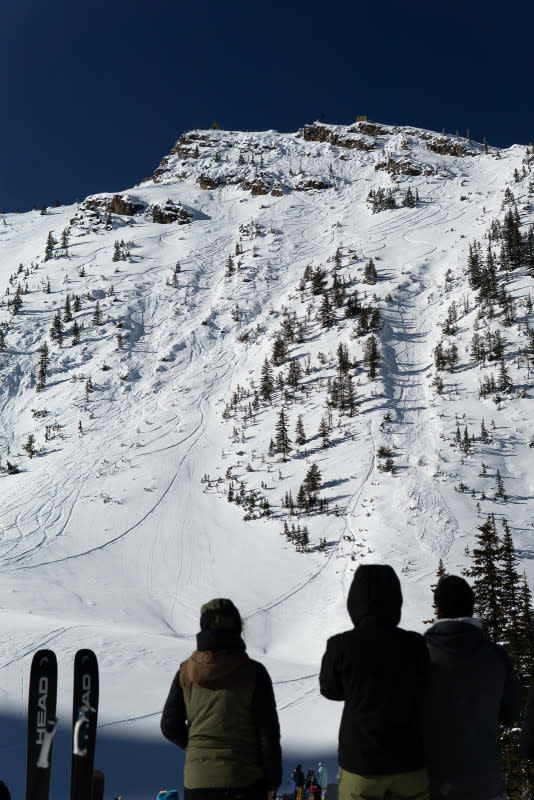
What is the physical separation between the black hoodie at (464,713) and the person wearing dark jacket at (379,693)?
0.21 m

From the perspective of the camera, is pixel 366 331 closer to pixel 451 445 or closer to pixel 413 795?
pixel 451 445

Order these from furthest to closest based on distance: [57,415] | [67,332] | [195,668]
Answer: [67,332], [57,415], [195,668]

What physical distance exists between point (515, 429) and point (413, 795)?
3225cm

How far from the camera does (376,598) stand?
300 centimetres

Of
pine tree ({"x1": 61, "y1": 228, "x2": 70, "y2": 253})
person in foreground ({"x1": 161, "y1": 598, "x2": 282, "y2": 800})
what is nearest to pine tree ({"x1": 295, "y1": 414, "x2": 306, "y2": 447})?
person in foreground ({"x1": 161, "y1": 598, "x2": 282, "y2": 800})

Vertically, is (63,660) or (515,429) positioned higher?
(515,429)

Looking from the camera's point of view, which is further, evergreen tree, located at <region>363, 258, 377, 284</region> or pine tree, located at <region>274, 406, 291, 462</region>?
evergreen tree, located at <region>363, 258, 377, 284</region>

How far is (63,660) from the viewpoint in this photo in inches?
663

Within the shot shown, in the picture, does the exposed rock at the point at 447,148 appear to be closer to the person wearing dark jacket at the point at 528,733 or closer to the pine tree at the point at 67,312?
the pine tree at the point at 67,312

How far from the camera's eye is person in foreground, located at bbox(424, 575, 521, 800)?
310 cm

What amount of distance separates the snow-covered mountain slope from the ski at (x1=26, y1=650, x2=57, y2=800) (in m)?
9.67

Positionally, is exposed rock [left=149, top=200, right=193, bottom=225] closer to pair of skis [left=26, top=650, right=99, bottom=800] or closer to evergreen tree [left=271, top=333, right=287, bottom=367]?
evergreen tree [left=271, top=333, right=287, bottom=367]

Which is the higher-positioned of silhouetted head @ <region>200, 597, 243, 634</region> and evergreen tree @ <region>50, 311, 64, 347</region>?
evergreen tree @ <region>50, 311, 64, 347</region>

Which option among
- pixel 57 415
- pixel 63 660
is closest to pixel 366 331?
pixel 57 415
